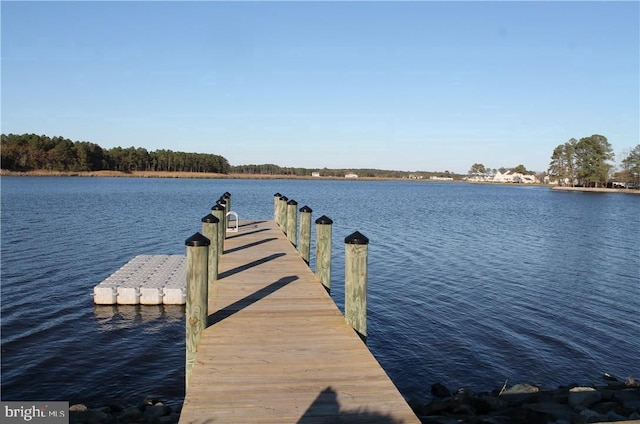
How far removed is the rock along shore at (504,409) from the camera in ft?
26.0

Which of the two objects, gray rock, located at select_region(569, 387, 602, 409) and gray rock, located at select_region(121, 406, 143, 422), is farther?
gray rock, located at select_region(569, 387, 602, 409)

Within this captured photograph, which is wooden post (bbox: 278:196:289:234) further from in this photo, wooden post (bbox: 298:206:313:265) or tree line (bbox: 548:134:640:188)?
tree line (bbox: 548:134:640:188)

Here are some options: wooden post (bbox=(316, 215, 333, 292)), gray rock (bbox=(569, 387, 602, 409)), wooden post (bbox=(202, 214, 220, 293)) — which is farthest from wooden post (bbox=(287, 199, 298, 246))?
gray rock (bbox=(569, 387, 602, 409))

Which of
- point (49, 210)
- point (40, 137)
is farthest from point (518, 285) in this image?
point (40, 137)

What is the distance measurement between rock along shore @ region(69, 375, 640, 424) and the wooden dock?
7.38 ft

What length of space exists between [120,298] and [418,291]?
10467 mm

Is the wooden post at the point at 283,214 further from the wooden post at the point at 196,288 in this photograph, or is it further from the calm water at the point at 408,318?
the wooden post at the point at 196,288

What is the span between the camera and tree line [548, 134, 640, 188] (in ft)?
415

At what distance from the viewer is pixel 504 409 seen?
28.2 feet

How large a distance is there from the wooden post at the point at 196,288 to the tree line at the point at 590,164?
142 m

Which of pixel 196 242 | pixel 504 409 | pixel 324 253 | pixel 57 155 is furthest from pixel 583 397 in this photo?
pixel 57 155

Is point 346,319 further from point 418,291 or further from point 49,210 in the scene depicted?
point 49,210

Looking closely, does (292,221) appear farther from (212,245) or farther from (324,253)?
(212,245)

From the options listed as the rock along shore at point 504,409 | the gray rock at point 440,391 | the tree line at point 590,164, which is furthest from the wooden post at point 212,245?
the tree line at point 590,164
